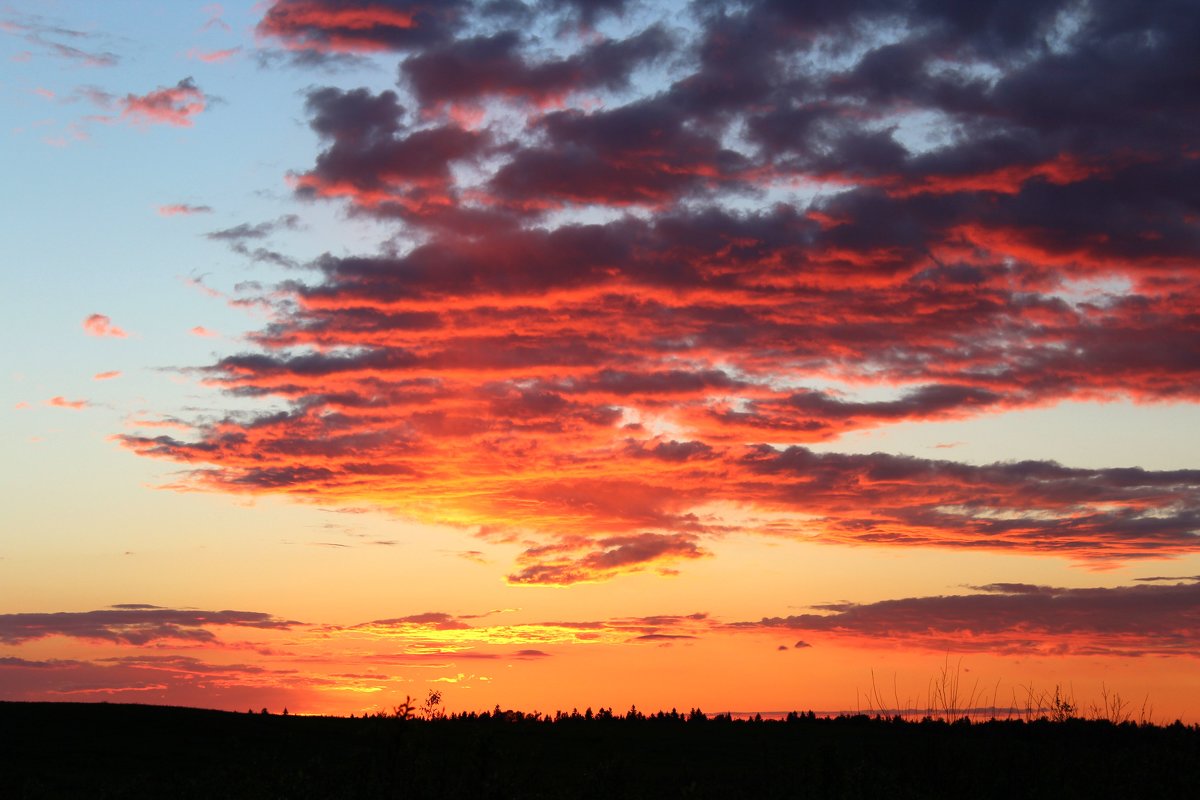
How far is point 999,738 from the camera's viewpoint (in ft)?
132

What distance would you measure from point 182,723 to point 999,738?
34393 millimetres

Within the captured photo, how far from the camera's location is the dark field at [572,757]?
17.1m

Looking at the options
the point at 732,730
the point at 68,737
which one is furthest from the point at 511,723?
the point at 68,737

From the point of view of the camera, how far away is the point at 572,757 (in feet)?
141

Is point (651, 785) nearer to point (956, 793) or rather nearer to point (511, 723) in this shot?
point (956, 793)

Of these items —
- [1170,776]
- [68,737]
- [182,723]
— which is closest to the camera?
[1170,776]

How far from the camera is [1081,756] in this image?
36.2 metres

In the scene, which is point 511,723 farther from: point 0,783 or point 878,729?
point 0,783

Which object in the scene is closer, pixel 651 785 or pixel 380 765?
pixel 380 765

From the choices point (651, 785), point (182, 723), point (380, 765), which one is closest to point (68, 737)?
point (182, 723)

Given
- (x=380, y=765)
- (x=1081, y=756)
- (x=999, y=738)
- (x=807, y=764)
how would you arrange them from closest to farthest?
(x=380, y=765) → (x=807, y=764) → (x=1081, y=756) → (x=999, y=738)

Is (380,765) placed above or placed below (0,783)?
above

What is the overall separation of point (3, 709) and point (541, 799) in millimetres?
45168

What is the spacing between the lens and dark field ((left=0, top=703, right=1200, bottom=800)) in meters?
17.1
